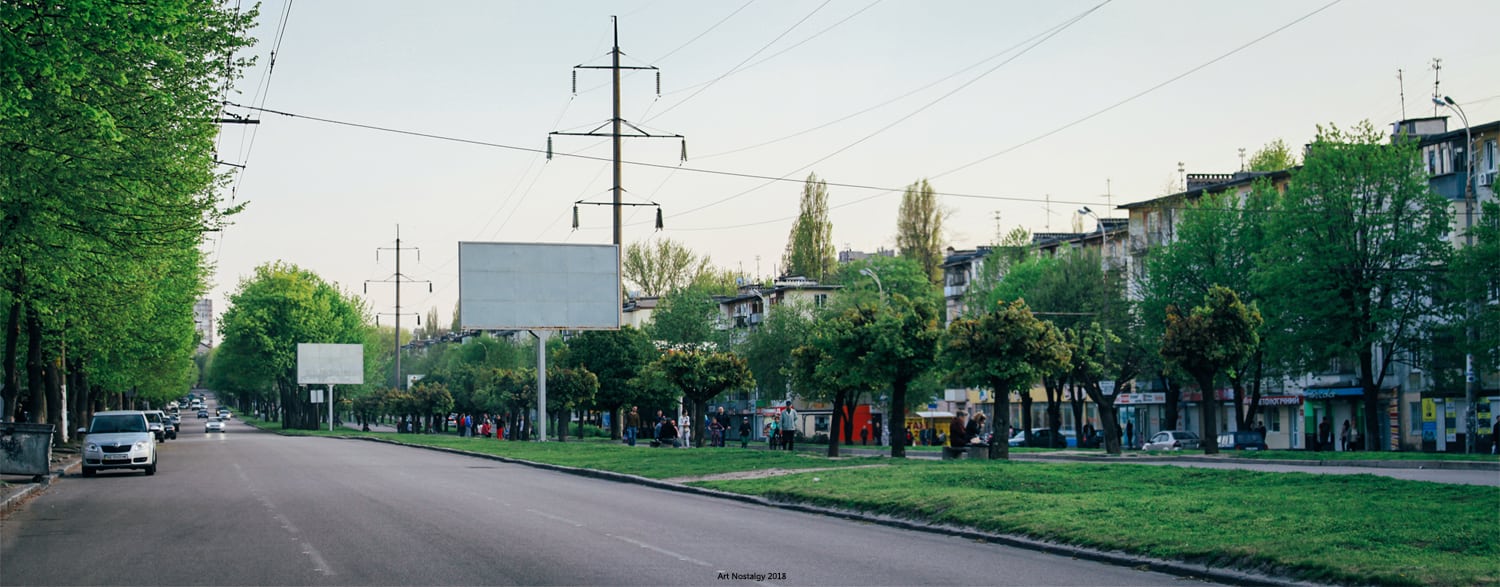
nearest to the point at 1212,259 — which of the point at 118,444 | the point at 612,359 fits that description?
the point at 612,359

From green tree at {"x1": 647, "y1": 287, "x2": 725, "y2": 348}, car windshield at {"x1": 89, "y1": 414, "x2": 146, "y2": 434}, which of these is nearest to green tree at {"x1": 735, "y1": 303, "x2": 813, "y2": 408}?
green tree at {"x1": 647, "y1": 287, "x2": 725, "y2": 348}

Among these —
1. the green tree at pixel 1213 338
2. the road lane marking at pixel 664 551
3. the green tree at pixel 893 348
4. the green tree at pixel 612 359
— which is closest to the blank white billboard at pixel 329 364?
the green tree at pixel 612 359

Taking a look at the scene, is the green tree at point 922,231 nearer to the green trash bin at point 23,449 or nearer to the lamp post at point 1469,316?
the lamp post at point 1469,316

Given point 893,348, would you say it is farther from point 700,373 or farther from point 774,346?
point 774,346

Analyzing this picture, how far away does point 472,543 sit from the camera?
17188 millimetres

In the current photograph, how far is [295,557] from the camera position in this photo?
1571 centimetres

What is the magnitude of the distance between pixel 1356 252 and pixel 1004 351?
24.2 m

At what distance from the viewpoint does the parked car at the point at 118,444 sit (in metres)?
37.2

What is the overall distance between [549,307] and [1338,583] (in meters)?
40.4

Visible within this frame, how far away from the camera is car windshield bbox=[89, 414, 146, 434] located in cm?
3862

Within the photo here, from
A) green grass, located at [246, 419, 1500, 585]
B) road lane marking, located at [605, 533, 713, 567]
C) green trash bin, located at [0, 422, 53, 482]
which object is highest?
green trash bin, located at [0, 422, 53, 482]

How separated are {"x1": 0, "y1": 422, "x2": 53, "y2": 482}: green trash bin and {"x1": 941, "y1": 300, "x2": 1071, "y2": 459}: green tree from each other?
2293 centimetres

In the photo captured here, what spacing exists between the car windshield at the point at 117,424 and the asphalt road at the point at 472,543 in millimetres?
10185

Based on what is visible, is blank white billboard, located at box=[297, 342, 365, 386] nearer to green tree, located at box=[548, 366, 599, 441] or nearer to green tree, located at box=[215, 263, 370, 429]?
green tree, located at box=[215, 263, 370, 429]
